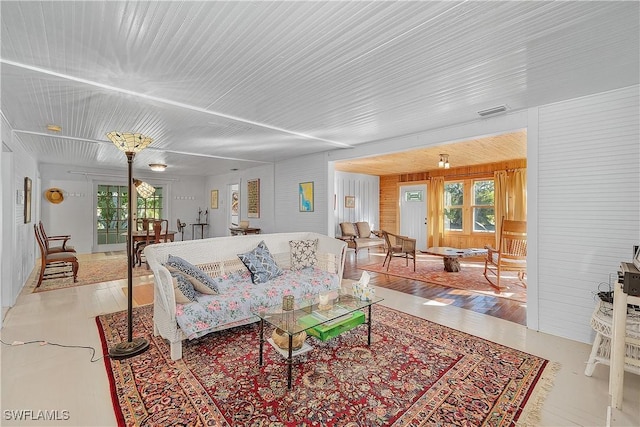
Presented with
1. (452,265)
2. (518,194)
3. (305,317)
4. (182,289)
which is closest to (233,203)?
(452,265)

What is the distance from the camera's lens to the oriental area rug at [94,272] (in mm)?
4684

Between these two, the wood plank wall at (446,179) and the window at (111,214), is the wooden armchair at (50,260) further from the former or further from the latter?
the wood plank wall at (446,179)

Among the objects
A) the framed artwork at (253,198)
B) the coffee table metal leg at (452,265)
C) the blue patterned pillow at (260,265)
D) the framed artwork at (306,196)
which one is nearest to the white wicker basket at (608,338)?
the blue patterned pillow at (260,265)

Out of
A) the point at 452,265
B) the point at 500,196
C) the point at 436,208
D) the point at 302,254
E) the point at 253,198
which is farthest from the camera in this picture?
the point at 436,208

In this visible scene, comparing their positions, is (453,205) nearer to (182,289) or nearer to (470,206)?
(470,206)

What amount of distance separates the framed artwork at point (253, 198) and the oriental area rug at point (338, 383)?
16.5ft

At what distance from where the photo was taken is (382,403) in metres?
1.88

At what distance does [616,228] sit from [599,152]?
75cm

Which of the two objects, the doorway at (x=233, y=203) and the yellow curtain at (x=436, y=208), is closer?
the yellow curtain at (x=436, y=208)

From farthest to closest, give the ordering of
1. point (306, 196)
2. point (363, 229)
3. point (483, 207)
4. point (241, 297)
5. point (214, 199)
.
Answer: point (214, 199) < point (363, 229) < point (483, 207) < point (306, 196) < point (241, 297)

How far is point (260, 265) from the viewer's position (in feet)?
11.1

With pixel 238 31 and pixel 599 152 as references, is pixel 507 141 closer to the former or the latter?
pixel 599 152

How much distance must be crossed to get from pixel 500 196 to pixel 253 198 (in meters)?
6.36

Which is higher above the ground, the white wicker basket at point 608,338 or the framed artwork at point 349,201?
the framed artwork at point 349,201
